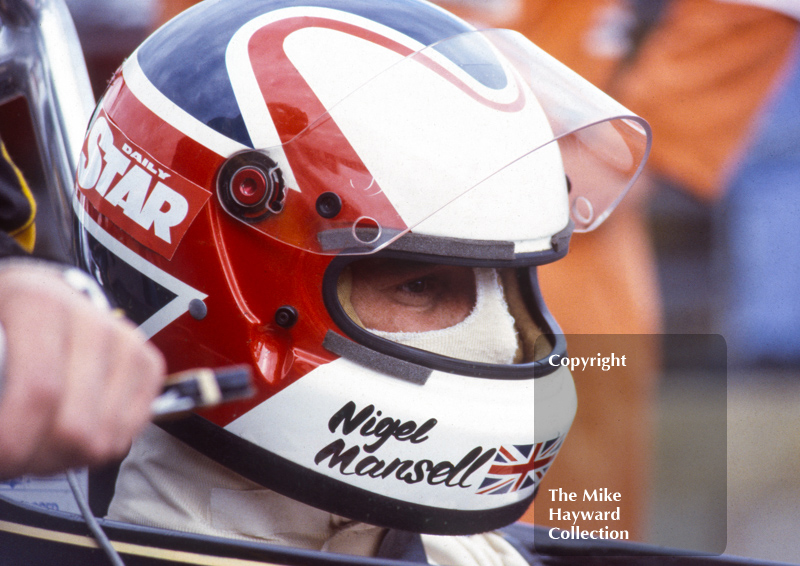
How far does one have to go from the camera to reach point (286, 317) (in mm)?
885

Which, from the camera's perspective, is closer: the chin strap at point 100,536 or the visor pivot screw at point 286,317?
the chin strap at point 100,536

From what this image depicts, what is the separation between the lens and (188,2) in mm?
2113

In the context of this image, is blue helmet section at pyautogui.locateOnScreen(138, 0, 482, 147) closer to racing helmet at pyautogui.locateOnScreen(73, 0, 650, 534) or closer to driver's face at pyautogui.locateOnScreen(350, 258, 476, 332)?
racing helmet at pyautogui.locateOnScreen(73, 0, 650, 534)

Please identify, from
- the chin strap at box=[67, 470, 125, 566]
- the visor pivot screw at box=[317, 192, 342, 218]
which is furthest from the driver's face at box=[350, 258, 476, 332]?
the chin strap at box=[67, 470, 125, 566]

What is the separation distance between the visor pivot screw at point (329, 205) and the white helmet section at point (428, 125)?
0.04 meters

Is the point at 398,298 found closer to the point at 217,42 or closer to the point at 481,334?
the point at 481,334

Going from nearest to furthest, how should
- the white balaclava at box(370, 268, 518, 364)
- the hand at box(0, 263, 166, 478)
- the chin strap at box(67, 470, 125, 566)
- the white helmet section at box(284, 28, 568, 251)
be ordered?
the hand at box(0, 263, 166, 478) < the chin strap at box(67, 470, 125, 566) < the white helmet section at box(284, 28, 568, 251) < the white balaclava at box(370, 268, 518, 364)

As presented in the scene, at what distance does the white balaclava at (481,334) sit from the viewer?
942 mm

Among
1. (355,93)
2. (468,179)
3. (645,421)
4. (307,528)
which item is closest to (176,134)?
(355,93)

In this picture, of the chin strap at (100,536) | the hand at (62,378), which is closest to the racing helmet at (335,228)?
the chin strap at (100,536)

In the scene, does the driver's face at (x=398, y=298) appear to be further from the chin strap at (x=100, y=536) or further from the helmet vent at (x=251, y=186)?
the chin strap at (x=100, y=536)

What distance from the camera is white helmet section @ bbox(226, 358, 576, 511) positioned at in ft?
2.87

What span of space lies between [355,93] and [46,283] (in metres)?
0.53

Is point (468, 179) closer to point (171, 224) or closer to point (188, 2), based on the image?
point (171, 224)
